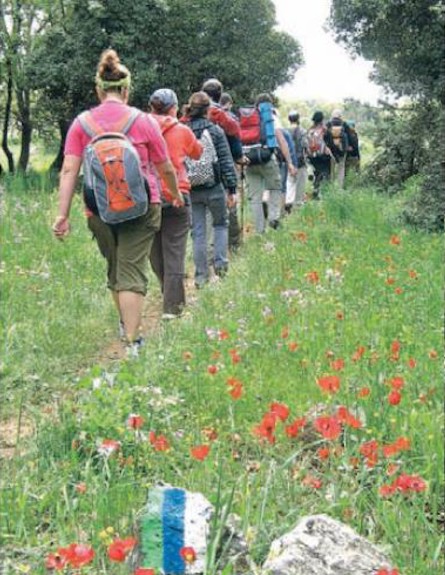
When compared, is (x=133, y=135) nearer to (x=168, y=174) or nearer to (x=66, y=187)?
(x=168, y=174)

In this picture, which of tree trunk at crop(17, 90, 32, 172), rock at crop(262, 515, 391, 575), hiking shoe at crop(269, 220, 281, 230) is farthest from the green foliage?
tree trunk at crop(17, 90, 32, 172)

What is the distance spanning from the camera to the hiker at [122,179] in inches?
210

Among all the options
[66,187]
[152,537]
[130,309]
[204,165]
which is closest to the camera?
[152,537]

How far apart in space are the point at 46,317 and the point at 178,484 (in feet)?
10.8

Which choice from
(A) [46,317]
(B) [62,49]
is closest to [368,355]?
(A) [46,317]

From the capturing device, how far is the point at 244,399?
398cm

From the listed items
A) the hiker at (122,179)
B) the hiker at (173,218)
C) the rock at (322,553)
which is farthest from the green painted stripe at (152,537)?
the hiker at (173,218)

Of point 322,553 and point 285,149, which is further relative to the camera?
point 285,149

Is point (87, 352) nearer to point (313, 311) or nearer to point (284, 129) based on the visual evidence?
point (313, 311)

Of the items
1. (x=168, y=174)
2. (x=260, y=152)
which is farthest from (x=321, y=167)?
(x=168, y=174)

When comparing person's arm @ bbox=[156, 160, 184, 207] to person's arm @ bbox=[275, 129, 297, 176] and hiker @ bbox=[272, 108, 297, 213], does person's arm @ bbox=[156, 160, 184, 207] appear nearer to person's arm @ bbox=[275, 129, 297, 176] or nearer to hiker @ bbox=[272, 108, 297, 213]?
hiker @ bbox=[272, 108, 297, 213]

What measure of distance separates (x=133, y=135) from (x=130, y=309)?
1108 mm

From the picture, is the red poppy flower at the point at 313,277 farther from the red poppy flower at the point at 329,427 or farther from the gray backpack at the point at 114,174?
the red poppy flower at the point at 329,427

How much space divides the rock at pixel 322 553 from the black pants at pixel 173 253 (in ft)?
15.9
